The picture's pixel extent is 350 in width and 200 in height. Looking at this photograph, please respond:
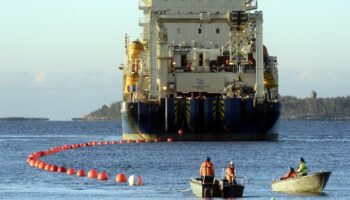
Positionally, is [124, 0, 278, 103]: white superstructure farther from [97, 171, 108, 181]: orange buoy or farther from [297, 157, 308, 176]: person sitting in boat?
[297, 157, 308, 176]: person sitting in boat

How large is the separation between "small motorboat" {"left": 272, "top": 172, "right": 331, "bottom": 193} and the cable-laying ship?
48.7 m

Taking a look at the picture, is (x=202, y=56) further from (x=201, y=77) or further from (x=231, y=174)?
(x=231, y=174)

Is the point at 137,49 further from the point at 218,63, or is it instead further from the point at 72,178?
the point at 72,178

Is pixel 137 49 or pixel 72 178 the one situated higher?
pixel 137 49

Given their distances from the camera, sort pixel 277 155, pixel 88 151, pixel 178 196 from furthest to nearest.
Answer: pixel 88 151 → pixel 277 155 → pixel 178 196

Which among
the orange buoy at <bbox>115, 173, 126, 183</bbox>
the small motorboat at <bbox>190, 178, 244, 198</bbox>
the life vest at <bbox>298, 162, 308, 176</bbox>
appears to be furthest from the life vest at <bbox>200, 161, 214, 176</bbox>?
the orange buoy at <bbox>115, 173, 126, 183</bbox>

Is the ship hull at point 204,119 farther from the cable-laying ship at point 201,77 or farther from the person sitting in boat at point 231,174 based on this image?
the person sitting in boat at point 231,174

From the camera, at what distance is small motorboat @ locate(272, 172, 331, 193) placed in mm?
54938

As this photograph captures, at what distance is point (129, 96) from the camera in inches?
4557

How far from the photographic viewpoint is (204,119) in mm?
104938

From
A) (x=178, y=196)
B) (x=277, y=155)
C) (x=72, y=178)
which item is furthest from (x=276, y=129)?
(x=178, y=196)

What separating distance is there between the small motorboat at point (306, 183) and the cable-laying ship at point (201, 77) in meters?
48.7

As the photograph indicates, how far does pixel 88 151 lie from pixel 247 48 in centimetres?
1962

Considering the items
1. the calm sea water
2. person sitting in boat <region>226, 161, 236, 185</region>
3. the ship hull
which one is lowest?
the calm sea water
